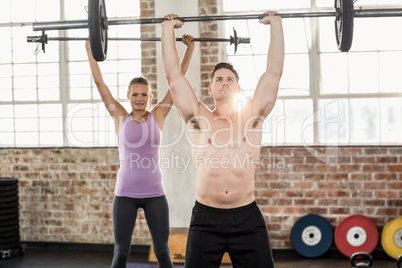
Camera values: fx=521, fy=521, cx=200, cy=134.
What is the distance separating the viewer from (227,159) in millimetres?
2568

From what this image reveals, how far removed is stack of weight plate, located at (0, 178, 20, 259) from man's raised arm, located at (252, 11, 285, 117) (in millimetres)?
3218

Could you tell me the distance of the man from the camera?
97.3 inches

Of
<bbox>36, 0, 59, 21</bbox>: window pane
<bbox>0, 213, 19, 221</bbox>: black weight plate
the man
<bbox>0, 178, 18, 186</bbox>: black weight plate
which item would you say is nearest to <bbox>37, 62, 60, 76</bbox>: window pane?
<bbox>36, 0, 59, 21</bbox>: window pane

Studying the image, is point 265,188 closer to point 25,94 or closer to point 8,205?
point 8,205

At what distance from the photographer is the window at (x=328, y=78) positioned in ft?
15.9

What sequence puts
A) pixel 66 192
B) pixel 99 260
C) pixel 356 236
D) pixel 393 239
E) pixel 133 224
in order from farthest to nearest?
1. pixel 66 192
2. pixel 99 260
3. pixel 356 236
4. pixel 393 239
5. pixel 133 224

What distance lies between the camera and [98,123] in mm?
5348

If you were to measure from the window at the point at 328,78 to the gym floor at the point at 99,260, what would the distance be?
3.51ft

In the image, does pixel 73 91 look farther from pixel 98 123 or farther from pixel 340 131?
pixel 340 131

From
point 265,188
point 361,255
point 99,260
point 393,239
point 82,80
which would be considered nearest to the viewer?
point 361,255

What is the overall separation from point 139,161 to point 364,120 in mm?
2521

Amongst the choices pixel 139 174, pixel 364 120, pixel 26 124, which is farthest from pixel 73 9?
pixel 364 120

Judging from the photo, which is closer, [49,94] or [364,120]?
[364,120]

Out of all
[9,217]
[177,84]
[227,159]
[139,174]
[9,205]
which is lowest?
[9,217]
